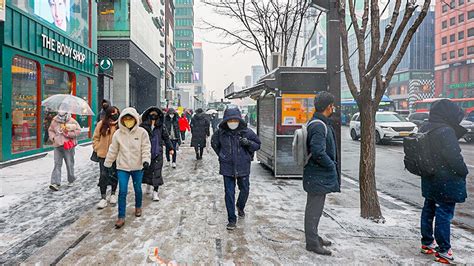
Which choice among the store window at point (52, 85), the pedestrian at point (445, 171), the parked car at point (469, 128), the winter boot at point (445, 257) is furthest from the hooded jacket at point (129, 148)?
the parked car at point (469, 128)

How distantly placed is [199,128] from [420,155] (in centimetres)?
868

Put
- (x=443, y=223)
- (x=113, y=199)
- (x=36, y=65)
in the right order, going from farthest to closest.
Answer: (x=36, y=65), (x=113, y=199), (x=443, y=223)

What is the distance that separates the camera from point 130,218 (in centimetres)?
567

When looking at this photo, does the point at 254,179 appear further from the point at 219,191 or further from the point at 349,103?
the point at 349,103

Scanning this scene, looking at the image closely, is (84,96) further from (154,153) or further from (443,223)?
(443,223)

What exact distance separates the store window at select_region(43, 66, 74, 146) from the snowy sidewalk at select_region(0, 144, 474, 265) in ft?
22.8

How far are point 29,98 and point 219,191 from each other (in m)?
8.52

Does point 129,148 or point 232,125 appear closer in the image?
point 232,125

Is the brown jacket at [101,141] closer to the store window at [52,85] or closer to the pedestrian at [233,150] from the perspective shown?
the pedestrian at [233,150]

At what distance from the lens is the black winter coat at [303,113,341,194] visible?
411 centimetres

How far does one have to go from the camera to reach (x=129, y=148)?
532cm

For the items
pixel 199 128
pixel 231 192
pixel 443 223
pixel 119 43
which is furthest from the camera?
pixel 119 43

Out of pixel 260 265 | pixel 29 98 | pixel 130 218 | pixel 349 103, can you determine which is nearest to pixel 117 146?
pixel 130 218

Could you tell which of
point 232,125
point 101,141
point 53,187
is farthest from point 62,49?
point 232,125
